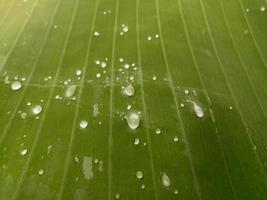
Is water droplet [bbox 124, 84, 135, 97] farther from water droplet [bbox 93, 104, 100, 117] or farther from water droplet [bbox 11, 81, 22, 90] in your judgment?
water droplet [bbox 11, 81, 22, 90]

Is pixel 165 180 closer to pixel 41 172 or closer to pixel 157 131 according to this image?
pixel 157 131

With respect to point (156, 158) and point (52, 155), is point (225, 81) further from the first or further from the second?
point (52, 155)

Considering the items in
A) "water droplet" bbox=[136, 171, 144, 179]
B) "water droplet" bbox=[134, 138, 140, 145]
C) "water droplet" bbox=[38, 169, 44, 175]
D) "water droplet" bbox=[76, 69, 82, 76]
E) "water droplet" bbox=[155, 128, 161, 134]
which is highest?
"water droplet" bbox=[76, 69, 82, 76]

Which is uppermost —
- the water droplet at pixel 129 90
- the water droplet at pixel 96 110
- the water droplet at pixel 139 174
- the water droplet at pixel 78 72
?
the water droplet at pixel 78 72

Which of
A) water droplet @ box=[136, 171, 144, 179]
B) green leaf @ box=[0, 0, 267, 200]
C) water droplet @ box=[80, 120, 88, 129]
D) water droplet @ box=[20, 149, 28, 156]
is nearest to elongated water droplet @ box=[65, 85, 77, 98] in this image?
green leaf @ box=[0, 0, 267, 200]

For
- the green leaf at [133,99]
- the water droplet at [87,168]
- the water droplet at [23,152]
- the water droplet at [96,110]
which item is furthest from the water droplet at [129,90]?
the water droplet at [23,152]

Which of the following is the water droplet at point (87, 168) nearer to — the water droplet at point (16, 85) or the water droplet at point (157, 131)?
the water droplet at point (157, 131)

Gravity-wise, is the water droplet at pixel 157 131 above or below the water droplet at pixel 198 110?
below

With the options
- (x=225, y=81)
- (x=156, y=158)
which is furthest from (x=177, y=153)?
(x=225, y=81)
